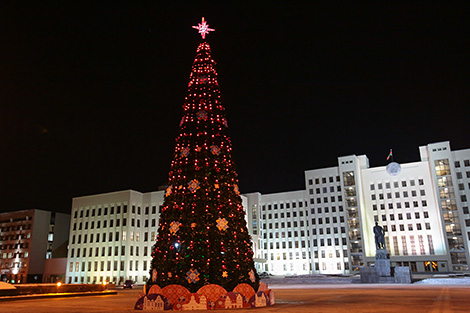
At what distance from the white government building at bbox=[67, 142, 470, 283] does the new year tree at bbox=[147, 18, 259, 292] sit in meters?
57.5

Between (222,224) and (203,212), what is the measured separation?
0.94 metres

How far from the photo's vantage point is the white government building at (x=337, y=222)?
71.4 metres

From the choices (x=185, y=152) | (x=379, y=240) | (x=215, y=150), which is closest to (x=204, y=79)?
(x=215, y=150)

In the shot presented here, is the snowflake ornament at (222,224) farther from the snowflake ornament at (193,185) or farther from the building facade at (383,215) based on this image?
the building facade at (383,215)

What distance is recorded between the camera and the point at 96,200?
75.5 metres

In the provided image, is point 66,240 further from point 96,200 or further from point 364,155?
point 364,155

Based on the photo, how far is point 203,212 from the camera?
1495 cm

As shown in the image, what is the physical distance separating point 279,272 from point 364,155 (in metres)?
37.5

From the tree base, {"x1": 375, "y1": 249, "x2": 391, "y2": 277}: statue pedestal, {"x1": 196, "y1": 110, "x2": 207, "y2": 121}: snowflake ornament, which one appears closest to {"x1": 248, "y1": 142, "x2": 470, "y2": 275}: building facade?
{"x1": 375, "y1": 249, "x2": 391, "y2": 277}: statue pedestal

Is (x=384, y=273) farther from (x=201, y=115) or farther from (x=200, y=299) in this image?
(x=201, y=115)

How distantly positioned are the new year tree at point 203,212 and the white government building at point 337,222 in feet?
189

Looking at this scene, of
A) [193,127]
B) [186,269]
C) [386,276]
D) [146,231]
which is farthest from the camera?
[146,231]

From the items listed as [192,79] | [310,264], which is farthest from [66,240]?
[192,79]

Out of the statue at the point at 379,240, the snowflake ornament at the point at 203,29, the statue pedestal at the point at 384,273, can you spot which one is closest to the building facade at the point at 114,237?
the statue at the point at 379,240
